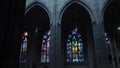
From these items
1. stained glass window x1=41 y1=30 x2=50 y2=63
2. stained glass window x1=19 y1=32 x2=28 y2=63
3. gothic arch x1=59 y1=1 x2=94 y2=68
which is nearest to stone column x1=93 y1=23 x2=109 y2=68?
gothic arch x1=59 y1=1 x2=94 y2=68

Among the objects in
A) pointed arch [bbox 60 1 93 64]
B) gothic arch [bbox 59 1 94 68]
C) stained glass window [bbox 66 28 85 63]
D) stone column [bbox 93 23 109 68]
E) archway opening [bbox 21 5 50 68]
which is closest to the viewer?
stone column [bbox 93 23 109 68]

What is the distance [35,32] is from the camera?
18.7 m

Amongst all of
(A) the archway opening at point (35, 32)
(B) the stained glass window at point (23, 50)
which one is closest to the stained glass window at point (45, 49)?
(A) the archway opening at point (35, 32)

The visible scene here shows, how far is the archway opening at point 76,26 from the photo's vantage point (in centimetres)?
1743

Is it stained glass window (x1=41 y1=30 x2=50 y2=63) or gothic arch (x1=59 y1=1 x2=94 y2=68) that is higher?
gothic arch (x1=59 y1=1 x2=94 y2=68)

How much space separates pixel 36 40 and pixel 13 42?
15.1 meters

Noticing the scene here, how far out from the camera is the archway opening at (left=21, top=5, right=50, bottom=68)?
1734 centimetres

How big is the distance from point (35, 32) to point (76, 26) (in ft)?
14.3

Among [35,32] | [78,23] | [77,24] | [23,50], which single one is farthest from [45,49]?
[78,23]

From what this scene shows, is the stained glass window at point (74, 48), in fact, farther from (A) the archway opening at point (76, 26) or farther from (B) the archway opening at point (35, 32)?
(B) the archway opening at point (35, 32)

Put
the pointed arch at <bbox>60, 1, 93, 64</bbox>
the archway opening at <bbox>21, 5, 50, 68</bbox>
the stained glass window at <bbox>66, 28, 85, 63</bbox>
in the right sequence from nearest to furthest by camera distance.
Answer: the pointed arch at <bbox>60, 1, 93, 64</bbox> < the archway opening at <bbox>21, 5, 50, 68</bbox> < the stained glass window at <bbox>66, 28, 85, 63</bbox>

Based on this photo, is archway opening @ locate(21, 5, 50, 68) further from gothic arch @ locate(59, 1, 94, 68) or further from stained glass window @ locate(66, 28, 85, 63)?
stained glass window @ locate(66, 28, 85, 63)

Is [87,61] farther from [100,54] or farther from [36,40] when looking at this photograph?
[36,40]

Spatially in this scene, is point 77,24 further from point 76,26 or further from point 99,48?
point 99,48
